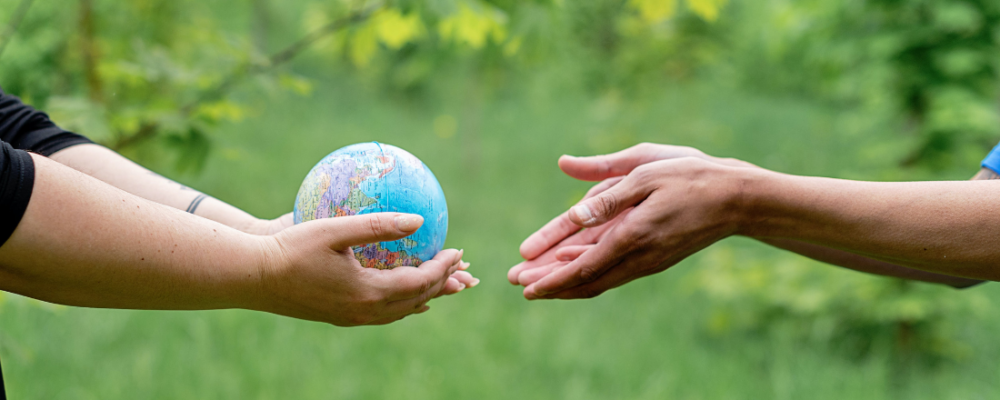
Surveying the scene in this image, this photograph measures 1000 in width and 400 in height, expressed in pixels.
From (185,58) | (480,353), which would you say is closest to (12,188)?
(480,353)

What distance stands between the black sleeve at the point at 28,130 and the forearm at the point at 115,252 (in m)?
0.69

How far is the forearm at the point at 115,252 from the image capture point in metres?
1.04

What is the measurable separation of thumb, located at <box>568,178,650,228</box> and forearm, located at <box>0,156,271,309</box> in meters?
0.83

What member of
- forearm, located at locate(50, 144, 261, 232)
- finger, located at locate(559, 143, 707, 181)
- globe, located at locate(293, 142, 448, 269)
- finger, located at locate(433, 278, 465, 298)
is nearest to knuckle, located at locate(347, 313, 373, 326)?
globe, located at locate(293, 142, 448, 269)

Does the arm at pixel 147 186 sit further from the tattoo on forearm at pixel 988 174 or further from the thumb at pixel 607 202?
the tattoo on forearm at pixel 988 174

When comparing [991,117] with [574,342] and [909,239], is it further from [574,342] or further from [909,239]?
[909,239]

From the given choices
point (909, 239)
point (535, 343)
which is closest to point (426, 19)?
point (909, 239)

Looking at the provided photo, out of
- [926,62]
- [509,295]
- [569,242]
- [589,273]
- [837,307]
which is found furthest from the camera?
[509,295]

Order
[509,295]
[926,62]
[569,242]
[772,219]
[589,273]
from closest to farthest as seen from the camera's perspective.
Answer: [772,219] → [589,273] → [569,242] → [926,62] → [509,295]

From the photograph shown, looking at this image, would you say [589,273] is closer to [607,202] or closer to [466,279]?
[607,202]

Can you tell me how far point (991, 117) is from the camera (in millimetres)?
4141

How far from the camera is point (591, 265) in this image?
1750 mm

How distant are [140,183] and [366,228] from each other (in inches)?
33.5

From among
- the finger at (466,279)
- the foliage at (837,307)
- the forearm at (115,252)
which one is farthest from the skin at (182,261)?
the foliage at (837,307)
